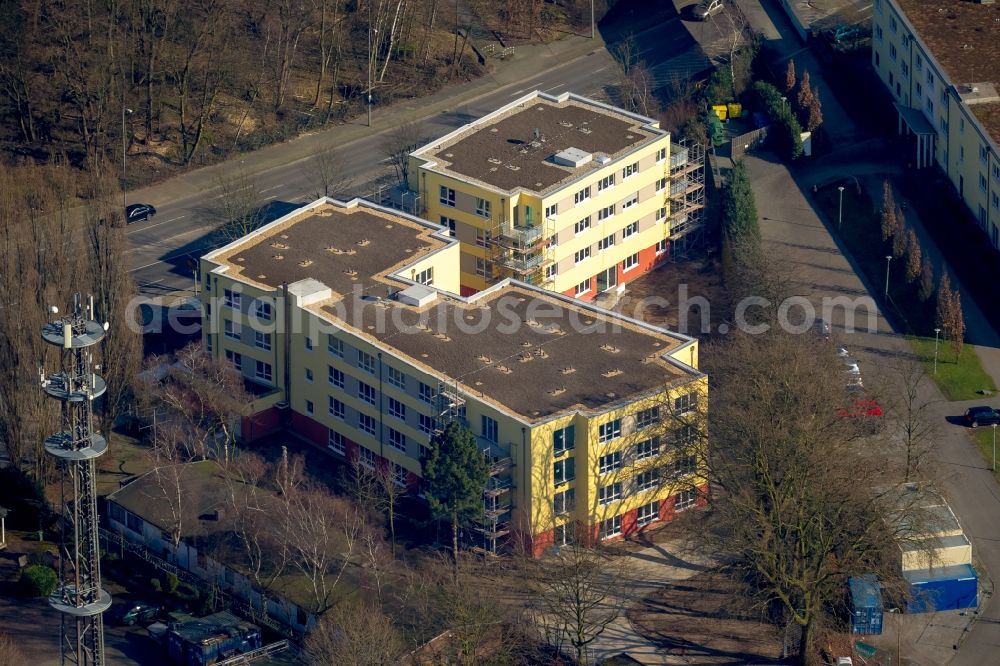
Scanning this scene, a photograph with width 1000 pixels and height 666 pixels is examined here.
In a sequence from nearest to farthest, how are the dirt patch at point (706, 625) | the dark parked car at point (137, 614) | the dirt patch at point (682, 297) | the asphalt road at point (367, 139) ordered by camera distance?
the dirt patch at point (706, 625)
the dark parked car at point (137, 614)
the dirt patch at point (682, 297)
the asphalt road at point (367, 139)

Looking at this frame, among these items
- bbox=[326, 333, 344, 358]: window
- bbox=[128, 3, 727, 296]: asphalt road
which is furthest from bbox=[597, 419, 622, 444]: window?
bbox=[128, 3, 727, 296]: asphalt road

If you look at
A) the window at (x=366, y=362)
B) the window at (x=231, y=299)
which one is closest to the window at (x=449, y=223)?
the window at (x=231, y=299)

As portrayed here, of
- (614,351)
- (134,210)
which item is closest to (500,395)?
(614,351)

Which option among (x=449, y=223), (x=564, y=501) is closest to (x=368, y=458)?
(x=564, y=501)

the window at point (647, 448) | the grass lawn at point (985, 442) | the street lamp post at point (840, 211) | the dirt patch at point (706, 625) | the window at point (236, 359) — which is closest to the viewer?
the dirt patch at point (706, 625)

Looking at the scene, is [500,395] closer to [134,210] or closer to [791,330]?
[791,330]

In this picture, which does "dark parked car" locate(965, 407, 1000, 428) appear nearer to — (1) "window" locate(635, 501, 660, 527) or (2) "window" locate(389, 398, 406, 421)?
(1) "window" locate(635, 501, 660, 527)

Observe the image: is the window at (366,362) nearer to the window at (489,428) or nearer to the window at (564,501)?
the window at (489,428)
